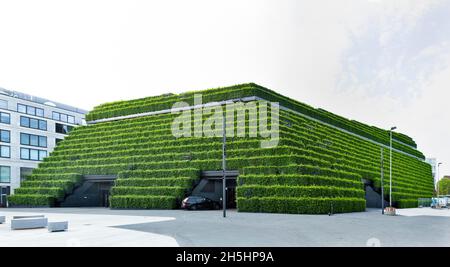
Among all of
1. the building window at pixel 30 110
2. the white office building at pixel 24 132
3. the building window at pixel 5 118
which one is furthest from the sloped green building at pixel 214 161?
the building window at pixel 30 110

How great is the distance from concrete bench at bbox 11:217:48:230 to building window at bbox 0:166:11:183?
56.1 m

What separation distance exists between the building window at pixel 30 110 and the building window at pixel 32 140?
4.20 m

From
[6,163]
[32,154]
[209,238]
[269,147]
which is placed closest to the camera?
[209,238]

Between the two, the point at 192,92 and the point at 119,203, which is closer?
the point at 119,203

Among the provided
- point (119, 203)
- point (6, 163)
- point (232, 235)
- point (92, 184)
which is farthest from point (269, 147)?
point (6, 163)

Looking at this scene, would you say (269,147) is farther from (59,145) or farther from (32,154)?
(32,154)

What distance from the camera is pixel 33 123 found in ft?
261

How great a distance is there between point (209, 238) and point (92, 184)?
134 ft

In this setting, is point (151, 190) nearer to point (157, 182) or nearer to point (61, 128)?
point (157, 182)

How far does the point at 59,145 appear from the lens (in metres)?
60.9

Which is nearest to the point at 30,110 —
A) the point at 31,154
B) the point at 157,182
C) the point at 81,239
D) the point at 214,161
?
the point at 31,154

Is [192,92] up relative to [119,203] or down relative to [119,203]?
up

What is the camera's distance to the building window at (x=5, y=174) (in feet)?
236

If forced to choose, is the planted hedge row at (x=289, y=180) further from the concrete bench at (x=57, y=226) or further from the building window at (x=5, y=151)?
the building window at (x=5, y=151)
